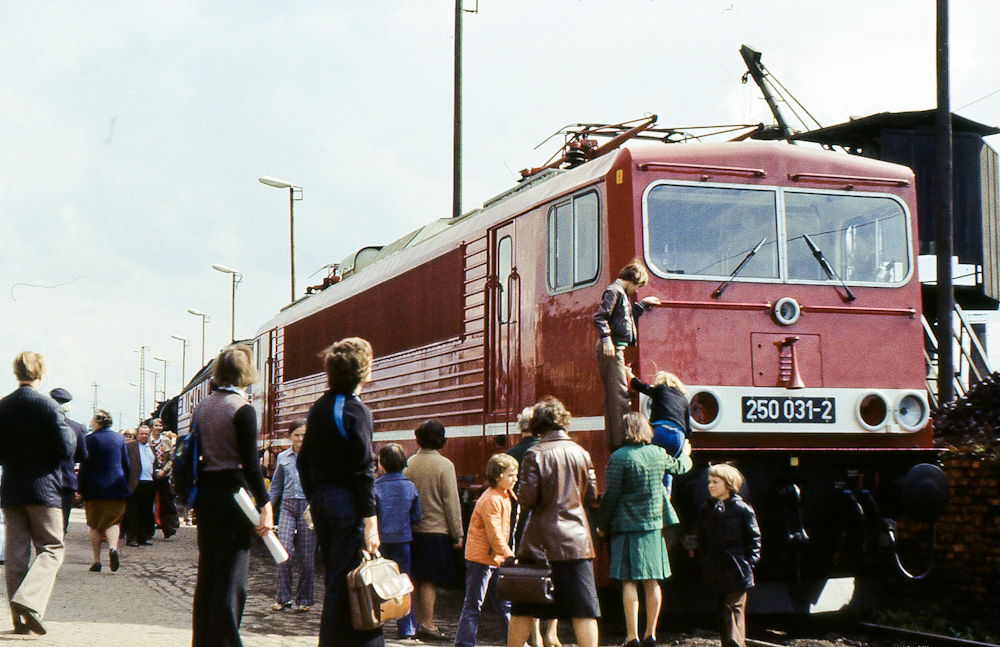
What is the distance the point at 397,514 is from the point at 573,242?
97.3 inches

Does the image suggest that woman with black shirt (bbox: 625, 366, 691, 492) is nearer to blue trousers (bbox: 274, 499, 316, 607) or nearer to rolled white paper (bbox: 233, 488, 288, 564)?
rolled white paper (bbox: 233, 488, 288, 564)

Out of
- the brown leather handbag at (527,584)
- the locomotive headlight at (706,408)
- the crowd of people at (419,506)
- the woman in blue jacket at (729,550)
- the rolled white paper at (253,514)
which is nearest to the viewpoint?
the crowd of people at (419,506)

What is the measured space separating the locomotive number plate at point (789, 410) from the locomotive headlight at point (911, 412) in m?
0.57

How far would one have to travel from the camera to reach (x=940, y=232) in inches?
527

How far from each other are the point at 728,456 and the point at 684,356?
2.59ft

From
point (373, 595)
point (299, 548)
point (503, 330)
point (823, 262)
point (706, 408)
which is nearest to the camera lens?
point (373, 595)

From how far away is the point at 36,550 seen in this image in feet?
26.7

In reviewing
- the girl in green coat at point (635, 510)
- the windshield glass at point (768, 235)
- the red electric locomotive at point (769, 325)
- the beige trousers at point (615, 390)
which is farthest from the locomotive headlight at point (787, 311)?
the girl in green coat at point (635, 510)

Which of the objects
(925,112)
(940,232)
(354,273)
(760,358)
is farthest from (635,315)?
(925,112)

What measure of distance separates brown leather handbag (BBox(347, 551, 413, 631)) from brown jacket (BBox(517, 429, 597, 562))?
134cm

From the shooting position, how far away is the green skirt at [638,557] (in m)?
7.84

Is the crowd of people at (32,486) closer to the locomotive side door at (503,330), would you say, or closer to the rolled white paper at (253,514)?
the rolled white paper at (253,514)

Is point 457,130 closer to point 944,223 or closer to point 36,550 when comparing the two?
point 944,223

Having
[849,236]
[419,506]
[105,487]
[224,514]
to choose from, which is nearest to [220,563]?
[224,514]
